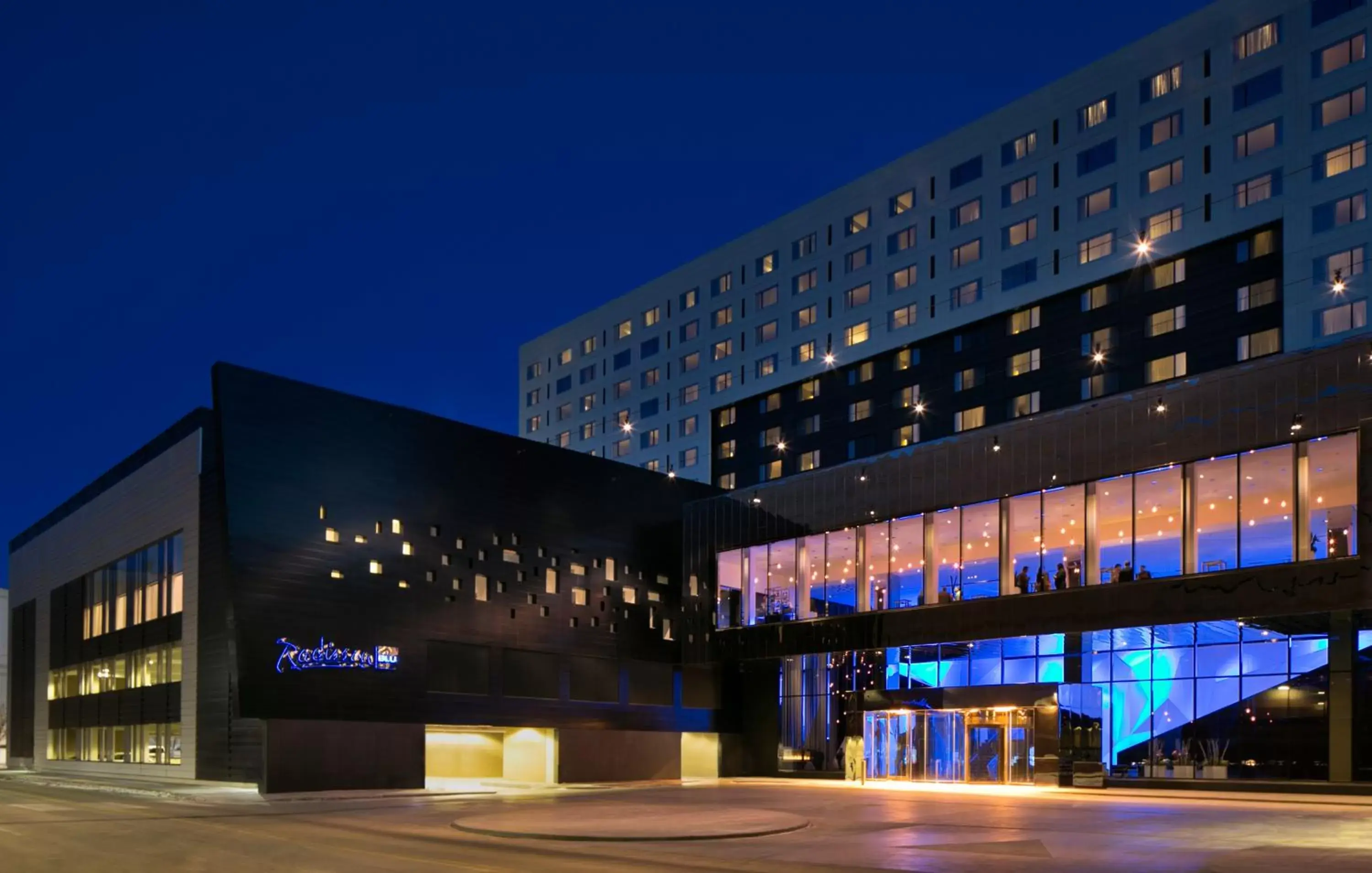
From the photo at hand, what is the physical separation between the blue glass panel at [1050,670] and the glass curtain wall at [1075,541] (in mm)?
2579

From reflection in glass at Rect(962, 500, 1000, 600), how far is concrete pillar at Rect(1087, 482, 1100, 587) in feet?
11.7

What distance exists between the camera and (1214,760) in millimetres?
38750

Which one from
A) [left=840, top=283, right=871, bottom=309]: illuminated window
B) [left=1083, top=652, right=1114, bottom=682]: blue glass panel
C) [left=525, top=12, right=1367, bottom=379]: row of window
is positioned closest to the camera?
[left=1083, top=652, right=1114, bottom=682]: blue glass panel

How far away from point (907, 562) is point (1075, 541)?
7726mm

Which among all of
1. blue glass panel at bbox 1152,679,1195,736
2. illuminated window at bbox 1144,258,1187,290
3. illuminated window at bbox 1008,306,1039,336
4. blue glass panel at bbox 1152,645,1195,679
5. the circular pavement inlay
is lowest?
the circular pavement inlay

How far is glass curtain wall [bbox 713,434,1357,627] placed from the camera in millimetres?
36406

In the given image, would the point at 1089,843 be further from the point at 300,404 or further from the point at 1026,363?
the point at 1026,363

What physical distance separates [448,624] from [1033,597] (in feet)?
71.1

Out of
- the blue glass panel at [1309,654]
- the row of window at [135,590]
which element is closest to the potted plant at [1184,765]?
the blue glass panel at [1309,654]

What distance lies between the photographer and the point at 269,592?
138 ft

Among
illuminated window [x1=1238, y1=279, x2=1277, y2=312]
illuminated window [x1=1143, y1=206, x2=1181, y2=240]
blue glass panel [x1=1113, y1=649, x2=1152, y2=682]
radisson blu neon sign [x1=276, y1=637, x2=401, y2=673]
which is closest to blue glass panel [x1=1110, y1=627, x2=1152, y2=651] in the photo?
blue glass panel [x1=1113, y1=649, x2=1152, y2=682]

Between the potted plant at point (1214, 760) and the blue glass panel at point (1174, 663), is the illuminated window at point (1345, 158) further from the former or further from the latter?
the potted plant at point (1214, 760)

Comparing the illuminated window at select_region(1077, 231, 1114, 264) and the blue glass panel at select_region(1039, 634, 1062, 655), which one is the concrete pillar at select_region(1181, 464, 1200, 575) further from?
the illuminated window at select_region(1077, 231, 1114, 264)

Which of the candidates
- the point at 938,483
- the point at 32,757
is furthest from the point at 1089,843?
the point at 32,757
